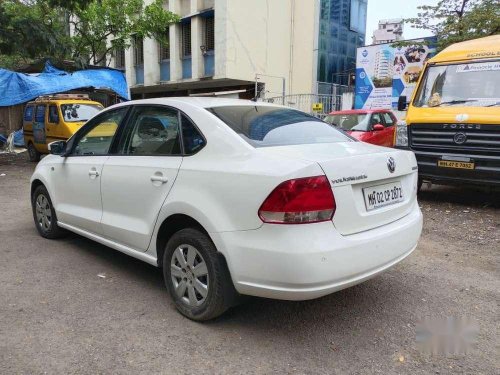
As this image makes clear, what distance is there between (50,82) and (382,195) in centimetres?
1294

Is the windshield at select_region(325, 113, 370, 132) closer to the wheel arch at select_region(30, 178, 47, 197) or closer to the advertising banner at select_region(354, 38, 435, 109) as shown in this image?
the advertising banner at select_region(354, 38, 435, 109)

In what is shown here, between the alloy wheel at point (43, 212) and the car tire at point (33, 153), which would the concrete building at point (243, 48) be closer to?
the car tire at point (33, 153)

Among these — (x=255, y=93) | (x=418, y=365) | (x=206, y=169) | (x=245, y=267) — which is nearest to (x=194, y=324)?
(x=245, y=267)

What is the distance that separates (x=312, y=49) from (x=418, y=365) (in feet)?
78.2

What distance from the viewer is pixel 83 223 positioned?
4414 millimetres

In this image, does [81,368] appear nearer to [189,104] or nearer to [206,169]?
[206,169]

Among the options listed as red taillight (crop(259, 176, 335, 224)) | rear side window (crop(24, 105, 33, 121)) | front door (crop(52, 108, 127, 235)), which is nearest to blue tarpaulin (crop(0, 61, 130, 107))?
rear side window (crop(24, 105, 33, 121))

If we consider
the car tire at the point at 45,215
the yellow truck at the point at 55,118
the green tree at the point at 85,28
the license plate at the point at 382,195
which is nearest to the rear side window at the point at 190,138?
the license plate at the point at 382,195

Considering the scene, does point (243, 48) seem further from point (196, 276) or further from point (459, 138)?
point (196, 276)

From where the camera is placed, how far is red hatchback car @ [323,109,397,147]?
11.7m

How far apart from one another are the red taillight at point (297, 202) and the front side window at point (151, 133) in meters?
1.06

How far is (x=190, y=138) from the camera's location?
11.1 ft

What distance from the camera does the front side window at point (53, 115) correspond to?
41.2 feet

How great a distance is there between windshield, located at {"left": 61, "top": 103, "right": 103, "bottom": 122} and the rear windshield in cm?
980
